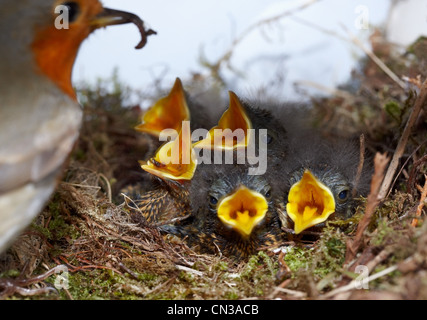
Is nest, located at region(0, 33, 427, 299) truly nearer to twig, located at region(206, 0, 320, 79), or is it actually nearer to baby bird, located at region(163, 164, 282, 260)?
baby bird, located at region(163, 164, 282, 260)

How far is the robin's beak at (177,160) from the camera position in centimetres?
229

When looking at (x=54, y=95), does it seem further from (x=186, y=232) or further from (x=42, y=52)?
(x=186, y=232)

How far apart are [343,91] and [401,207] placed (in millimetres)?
1851

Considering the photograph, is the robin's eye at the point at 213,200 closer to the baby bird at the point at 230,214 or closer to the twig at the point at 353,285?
the baby bird at the point at 230,214

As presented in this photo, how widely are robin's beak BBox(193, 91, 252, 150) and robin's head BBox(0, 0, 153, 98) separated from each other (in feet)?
2.67

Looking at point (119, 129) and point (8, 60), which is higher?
point (119, 129)

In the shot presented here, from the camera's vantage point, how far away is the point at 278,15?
366 cm

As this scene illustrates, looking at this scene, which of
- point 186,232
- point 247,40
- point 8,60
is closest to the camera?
point 8,60

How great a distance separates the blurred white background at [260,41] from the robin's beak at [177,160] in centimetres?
112

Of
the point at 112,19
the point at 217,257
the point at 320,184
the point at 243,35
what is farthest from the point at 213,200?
the point at 243,35

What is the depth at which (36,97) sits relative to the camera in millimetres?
1497

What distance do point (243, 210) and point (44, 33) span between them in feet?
3.75

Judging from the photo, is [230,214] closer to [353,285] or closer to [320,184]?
[320,184]
